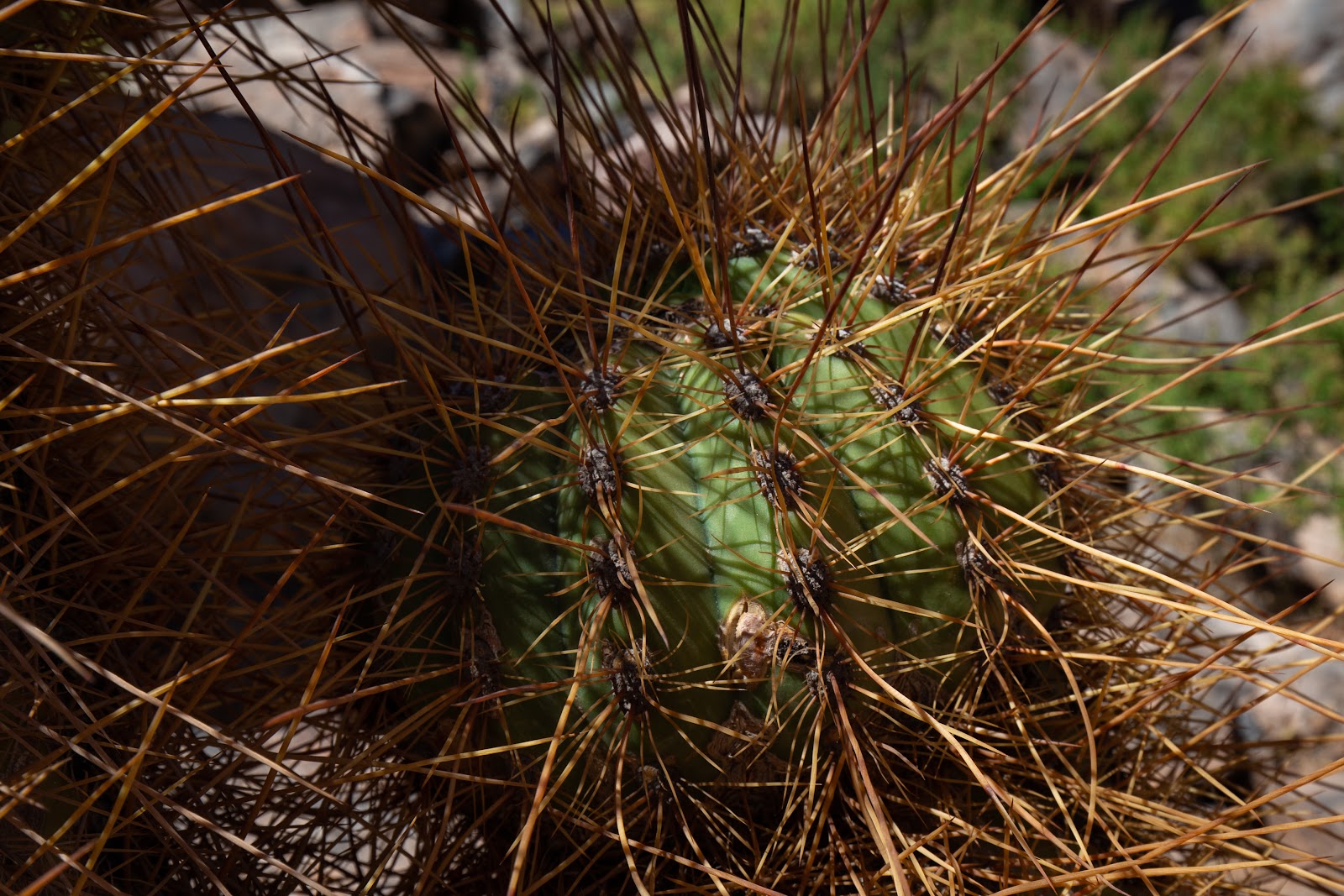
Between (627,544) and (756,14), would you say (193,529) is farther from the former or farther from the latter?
(756,14)

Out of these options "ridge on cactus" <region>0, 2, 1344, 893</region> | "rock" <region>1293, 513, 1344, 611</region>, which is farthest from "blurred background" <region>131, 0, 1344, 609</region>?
"ridge on cactus" <region>0, 2, 1344, 893</region>

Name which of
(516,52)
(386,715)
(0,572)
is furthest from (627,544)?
(516,52)

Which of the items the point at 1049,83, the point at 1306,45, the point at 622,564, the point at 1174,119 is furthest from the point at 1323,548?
the point at 622,564

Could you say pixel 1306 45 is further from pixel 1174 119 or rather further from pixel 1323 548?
pixel 1323 548

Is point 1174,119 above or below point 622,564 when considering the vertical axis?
below

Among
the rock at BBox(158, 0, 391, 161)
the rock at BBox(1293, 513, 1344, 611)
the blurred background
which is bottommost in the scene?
the rock at BBox(1293, 513, 1344, 611)

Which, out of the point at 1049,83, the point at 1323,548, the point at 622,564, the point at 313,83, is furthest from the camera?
the point at 1049,83

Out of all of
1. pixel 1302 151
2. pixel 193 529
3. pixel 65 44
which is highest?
pixel 65 44

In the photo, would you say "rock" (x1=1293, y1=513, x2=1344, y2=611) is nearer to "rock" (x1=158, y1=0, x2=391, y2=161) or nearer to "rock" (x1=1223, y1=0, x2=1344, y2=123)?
"rock" (x1=1223, y1=0, x2=1344, y2=123)
